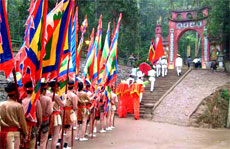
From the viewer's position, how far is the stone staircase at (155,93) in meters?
13.3

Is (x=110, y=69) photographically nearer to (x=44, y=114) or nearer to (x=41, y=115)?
(x=44, y=114)

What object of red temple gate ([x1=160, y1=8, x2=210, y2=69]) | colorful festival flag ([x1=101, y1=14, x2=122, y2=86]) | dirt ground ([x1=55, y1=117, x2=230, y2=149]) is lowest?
dirt ground ([x1=55, y1=117, x2=230, y2=149])

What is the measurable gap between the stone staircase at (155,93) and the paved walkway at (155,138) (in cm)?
225

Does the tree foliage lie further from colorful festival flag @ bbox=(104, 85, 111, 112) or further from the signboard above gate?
colorful festival flag @ bbox=(104, 85, 111, 112)

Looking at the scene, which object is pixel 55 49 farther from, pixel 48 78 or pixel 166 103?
pixel 166 103

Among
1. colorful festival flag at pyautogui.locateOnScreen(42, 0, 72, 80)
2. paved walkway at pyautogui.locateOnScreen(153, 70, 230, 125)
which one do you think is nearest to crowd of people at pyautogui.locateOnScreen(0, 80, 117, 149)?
colorful festival flag at pyautogui.locateOnScreen(42, 0, 72, 80)

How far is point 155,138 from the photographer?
27.8ft

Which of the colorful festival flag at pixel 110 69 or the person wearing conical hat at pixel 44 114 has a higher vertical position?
the colorful festival flag at pixel 110 69

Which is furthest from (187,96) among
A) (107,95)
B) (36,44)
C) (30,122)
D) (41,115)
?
(30,122)

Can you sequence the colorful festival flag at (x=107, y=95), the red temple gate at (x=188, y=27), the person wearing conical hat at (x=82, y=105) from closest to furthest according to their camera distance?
the person wearing conical hat at (x=82, y=105)
the colorful festival flag at (x=107, y=95)
the red temple gate at (x=188, y=27)

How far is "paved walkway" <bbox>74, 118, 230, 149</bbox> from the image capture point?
24.0 feet

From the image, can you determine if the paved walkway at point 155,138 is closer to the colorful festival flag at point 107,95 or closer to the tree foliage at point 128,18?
the colorful festival flag at point 107,95

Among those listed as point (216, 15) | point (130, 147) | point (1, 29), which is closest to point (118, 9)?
point (216, 15)

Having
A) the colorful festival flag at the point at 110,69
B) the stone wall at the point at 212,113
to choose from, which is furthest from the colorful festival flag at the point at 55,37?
the stone wall at the point at 212,113
